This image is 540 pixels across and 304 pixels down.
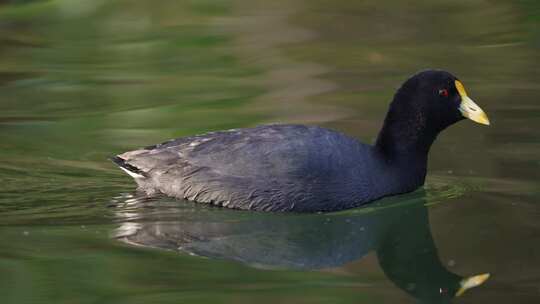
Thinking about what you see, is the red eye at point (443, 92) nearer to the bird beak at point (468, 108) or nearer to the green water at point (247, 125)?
the bird beak at point (468, 108)

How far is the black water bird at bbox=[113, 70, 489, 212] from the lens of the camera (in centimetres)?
828

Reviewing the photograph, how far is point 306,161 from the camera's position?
27.1 feet

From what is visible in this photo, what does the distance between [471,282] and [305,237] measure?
4.71 ft

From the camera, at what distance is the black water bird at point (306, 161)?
8281 mm

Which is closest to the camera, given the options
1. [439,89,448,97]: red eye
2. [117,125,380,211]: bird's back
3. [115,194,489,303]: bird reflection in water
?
[115,194,489,303]: bird reflection in water

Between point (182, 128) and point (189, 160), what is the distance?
198cm

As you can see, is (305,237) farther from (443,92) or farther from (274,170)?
(443,92)

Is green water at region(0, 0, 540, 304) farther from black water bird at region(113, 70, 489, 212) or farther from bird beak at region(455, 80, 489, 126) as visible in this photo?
bird beak at region(455, 80, 489, 126)

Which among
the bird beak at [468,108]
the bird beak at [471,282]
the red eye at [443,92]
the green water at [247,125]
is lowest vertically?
the bird beak at [471,282]

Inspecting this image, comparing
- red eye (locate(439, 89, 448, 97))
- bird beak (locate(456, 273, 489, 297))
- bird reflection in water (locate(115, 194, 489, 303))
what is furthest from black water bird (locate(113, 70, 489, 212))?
bird beak (locate(456, 273, 489, 297))

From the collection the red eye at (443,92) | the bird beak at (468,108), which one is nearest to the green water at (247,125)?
the bird beak at (468,108)

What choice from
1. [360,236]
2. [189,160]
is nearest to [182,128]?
[189,160]

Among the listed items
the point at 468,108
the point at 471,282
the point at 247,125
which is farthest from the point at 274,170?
the point at 247,125

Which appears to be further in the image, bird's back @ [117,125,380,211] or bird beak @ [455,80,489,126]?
bird beak @ [455,80,489,126]
